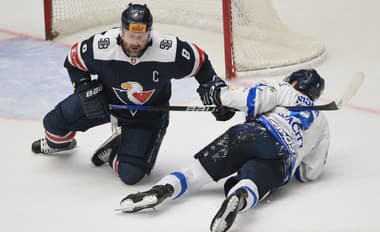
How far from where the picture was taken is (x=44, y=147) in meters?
3.59

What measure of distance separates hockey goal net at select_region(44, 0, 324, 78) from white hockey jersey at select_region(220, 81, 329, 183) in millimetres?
1410

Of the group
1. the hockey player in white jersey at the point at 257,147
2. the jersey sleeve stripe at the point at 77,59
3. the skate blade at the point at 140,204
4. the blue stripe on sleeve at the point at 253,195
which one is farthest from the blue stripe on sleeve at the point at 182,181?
the jersey sleeve stripe at the point at 77,59

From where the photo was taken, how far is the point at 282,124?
3.12 m

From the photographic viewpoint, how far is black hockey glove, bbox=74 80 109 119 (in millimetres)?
3234

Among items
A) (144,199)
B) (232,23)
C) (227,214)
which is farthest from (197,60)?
(232,23)

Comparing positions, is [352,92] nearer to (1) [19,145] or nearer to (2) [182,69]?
(2) [182,69]

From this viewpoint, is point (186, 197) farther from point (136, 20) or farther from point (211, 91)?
point (136, 20)

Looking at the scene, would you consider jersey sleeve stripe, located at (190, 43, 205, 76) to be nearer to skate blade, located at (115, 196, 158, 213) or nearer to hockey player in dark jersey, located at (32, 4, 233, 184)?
hockey player in dark jersey, located at (32, 4, 233, 184)

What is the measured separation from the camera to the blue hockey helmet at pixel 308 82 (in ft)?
10.7

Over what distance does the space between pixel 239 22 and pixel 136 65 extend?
1537mm

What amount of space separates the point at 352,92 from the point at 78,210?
113 centimetres

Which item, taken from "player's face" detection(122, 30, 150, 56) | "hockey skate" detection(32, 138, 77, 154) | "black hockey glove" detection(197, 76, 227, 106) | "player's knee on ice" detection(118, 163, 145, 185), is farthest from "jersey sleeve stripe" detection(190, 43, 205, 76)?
"hockey skate" detection(32, 138, 77, 154)

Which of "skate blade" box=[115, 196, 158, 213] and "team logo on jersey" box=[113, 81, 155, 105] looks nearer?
"skate blade" box=[115, 196, 158, 213]

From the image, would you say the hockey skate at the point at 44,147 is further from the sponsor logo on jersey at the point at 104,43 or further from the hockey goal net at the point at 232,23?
the hockey goal net at the point at 232,23
